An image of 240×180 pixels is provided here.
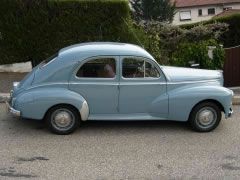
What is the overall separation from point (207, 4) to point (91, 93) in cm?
6716

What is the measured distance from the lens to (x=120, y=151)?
816cm

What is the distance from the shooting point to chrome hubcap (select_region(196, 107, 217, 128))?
29.7 ft

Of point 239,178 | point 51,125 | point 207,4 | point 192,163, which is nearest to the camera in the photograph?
point 239,178

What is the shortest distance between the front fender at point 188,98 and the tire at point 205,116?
11cm

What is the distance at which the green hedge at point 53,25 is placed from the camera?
45.1 feet

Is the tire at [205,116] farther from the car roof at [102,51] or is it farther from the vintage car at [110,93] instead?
the car roof at [102,51]

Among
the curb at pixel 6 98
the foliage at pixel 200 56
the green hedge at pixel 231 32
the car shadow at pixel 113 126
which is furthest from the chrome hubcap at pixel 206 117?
the green hedge at pixel 231 32

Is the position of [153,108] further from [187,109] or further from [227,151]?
[227,151]

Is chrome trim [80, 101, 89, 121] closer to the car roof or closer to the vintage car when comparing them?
the vintage car

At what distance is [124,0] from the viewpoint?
14250 mm

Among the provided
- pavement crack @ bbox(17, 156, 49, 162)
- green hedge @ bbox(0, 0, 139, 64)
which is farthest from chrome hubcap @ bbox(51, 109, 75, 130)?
Result: green hedge @ bbox(0, 0, 139, 64)

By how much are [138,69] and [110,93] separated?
650 millimetres

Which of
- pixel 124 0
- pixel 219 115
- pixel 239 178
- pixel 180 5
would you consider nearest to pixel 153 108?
pixel 219 115

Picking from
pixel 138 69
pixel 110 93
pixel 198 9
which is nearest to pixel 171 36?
pixel 138 69
